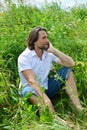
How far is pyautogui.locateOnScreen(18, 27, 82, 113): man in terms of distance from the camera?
170 inches

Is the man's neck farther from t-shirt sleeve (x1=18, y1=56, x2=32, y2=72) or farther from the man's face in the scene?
t-shirt sleeve (x1=18, y1=56, x2=32, y2=72)

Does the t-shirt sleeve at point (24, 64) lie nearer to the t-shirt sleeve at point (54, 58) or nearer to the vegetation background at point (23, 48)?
the vegetation background at point (23, 48)

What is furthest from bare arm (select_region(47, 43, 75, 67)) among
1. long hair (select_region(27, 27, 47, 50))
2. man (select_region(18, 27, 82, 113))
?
long hair (select_region(27, 27, 47, 50))

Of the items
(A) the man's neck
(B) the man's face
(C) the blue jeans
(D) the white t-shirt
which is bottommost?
(C) the blue jeans

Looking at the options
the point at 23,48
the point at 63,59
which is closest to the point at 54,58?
the point at 63,59


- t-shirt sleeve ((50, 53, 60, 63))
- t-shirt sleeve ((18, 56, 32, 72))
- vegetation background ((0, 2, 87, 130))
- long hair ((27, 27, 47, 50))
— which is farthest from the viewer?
t-shirt sleeve ((50, 53, 60, 63))

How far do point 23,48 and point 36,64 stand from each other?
0.90 meters

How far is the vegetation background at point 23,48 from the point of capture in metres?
3.39

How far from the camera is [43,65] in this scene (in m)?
4.49

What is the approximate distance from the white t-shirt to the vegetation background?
0.64ft

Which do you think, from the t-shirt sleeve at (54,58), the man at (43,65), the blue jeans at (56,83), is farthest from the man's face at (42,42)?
the blue jeans at (56,83)

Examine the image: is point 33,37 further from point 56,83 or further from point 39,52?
point 56,83

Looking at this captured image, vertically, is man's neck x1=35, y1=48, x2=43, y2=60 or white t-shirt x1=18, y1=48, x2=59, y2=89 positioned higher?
man's neck x1=35, y1=48, x2=43, y2=60

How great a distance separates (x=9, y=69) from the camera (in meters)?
4.93
